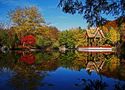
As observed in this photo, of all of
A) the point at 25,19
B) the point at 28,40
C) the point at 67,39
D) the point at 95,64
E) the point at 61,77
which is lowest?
the point at 61,77

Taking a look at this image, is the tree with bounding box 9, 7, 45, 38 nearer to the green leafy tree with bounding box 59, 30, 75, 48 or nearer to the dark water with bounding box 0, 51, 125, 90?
the green leafy tree with bounding box 59, 30, 75, 48

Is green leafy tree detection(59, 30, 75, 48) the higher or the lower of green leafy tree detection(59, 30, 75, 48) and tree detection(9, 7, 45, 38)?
the lower

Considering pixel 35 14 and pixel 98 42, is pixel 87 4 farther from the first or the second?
pixel 98 42

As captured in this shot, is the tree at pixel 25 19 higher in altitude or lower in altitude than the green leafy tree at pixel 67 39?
higher

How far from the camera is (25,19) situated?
61.1m

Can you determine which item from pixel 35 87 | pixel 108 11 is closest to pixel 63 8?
pixel 108 11

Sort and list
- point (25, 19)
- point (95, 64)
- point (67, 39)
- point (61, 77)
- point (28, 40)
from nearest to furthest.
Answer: point (61, 77), point (95, 64), point (28, 40), point (25, 19), point (67, 39)

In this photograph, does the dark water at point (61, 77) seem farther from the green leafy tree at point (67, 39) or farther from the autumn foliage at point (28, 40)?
the green leafy tree at point (67, 39)

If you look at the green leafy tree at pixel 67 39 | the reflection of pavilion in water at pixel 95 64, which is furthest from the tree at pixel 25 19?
the reflection of pavilion in water at pixel 95 64

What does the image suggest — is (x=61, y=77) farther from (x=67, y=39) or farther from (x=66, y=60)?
(x=67, y=39)

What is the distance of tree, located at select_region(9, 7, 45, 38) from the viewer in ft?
199

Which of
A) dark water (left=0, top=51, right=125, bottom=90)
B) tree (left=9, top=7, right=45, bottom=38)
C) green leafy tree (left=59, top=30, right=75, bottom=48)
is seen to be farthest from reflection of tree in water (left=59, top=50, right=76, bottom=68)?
green leafy tree (left=59, top=30, right=75, bottom=48)

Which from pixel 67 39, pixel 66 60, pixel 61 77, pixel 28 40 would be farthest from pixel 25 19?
pixel 61 77

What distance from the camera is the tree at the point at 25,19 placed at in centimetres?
6062
